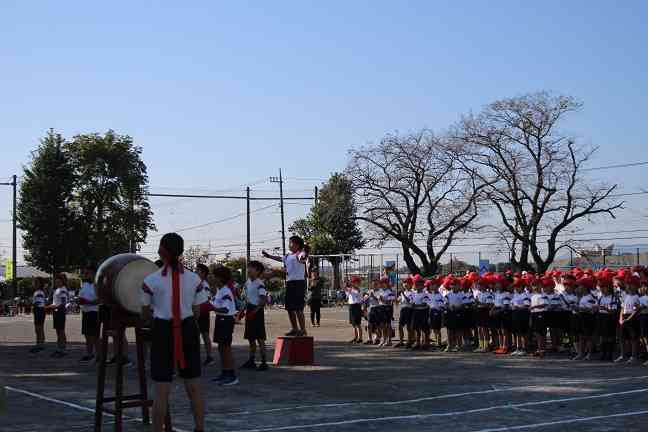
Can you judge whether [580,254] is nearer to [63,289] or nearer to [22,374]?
[63,289]

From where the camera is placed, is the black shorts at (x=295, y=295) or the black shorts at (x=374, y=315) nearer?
the black shorts at (x=295, y=295)

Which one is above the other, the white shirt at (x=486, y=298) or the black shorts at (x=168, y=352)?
the white shirt at (x=486, y=298)

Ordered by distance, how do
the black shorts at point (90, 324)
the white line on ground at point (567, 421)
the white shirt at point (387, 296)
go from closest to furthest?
the white line on ground at point (567, 421), the black shorts at point (90, 324), the white shirt at point (387, 296)

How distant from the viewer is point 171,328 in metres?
8.56

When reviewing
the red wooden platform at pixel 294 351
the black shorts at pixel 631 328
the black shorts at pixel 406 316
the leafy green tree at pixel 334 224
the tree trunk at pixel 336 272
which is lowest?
the red wooden platform at pixel 294 351

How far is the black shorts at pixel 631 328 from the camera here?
58.0 ft

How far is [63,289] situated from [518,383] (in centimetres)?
1116

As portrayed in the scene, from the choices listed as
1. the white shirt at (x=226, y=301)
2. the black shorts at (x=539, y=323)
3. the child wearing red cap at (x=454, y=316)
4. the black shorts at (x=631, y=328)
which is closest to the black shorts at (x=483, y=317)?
the child wearing red cap at (x=454, y=316)

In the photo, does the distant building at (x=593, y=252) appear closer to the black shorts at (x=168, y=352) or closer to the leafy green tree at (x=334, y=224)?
the leafy green tree at (x=334, y=224)

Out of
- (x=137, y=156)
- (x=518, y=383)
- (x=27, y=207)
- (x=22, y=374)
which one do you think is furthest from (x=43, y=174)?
(x=518, y=383)

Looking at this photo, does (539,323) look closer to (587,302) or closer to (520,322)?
(520,322)

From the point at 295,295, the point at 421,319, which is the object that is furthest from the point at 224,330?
the point at 421,319

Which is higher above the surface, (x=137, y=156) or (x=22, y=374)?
(x=137, y=156)

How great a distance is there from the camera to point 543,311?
19.6 metres
